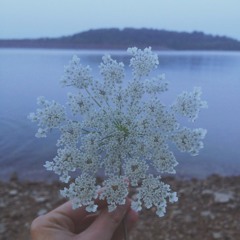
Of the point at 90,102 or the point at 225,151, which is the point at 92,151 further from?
the point at 225,151

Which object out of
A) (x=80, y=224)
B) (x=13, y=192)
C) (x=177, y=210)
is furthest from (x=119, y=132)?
(x=13, y=192)

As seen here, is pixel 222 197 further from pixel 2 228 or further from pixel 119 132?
pixel 119 132

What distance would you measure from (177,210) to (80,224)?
419 cm

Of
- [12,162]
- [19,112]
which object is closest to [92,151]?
[12,162]

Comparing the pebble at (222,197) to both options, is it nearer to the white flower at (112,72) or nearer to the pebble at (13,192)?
the pebble at (13,192)

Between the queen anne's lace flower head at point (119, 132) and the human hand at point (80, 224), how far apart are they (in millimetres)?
265

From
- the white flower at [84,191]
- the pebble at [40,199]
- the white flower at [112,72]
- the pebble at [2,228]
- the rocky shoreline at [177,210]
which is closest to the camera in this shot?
the white flower at [84,191]

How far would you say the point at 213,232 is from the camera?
19.2 ft

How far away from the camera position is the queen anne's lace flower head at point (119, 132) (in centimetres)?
196

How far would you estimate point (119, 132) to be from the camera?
202 centimetres

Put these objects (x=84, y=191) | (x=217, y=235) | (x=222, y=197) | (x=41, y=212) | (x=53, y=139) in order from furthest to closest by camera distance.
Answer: (x=53, y=139), (x=222, y=197), (x=41, y=212), (x=217, y=235), (x=84, y=191)

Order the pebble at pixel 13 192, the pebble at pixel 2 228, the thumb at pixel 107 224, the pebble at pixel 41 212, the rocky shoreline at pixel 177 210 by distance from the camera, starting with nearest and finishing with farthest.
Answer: the thumb at pixel 107 224
the rocky shoreline at pixel 177 210
the pebble at pixel 2 228
the pebble at pixel 41 212
the pebble at pixel 13 192

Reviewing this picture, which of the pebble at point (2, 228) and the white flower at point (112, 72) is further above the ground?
the white flower at point (112, 72)

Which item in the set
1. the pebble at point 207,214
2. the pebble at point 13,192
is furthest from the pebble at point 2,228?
the pebble at point 207,214
